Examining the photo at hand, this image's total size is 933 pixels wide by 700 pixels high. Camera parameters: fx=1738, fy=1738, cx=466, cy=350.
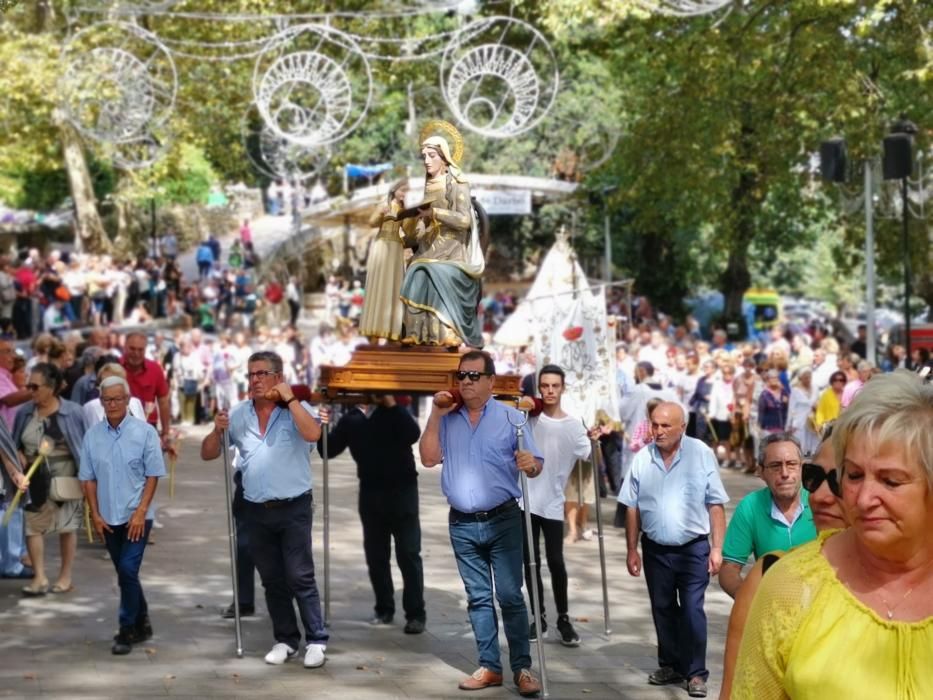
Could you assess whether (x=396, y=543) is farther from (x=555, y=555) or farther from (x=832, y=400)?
(x=832, y=400)

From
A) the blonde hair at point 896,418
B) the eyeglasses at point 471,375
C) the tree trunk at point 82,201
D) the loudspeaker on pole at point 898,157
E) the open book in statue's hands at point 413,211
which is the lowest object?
the eyeglasses at point 471,375

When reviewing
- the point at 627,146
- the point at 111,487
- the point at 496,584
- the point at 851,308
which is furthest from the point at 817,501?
the point at 851,308

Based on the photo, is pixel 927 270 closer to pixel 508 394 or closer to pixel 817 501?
pixel 508 394

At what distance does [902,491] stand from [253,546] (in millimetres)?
7109

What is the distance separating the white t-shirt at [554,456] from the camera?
1095cm

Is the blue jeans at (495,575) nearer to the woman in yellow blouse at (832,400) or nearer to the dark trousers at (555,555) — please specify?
the dark trousers at (555,555)

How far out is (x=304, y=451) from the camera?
401 inches

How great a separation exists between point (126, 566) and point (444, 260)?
9.04 ft

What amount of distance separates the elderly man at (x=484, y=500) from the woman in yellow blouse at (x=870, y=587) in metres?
5.85

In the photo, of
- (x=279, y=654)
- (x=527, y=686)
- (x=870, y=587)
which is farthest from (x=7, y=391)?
(x=870, y=587)

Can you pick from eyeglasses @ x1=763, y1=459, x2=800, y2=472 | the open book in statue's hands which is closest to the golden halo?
the open book in statue's hands

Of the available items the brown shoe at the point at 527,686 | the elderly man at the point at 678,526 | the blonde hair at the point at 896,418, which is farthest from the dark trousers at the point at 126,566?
the blonde hair at the point at 896,418

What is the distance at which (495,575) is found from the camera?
379 inches

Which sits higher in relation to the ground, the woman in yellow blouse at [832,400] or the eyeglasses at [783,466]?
the eyeglasses at [783,466]
